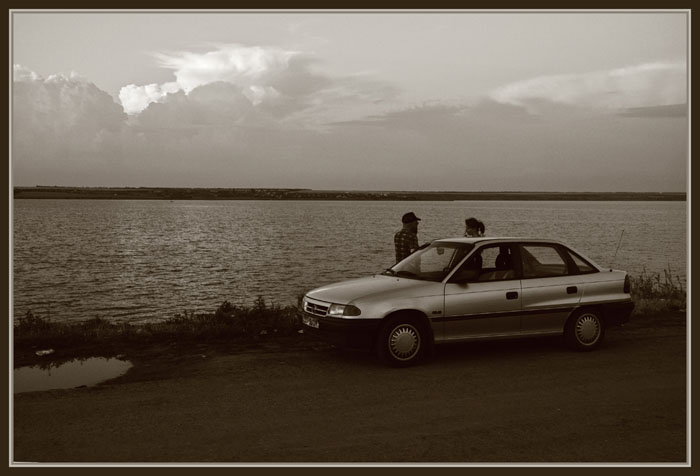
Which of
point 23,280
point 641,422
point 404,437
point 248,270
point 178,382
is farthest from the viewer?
point 248,270

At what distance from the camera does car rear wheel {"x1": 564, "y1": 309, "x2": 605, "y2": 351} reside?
9.98 metres

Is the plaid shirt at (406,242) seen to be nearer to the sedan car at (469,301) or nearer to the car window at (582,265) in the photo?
the sedan car at (469,301)

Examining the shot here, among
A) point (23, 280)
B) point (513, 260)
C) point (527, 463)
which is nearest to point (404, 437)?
point (527, 463)

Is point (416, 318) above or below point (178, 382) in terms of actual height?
above

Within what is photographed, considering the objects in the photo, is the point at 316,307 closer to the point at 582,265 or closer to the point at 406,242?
the point at 406,242

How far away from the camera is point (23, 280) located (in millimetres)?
28703

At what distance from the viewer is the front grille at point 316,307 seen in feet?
30.4

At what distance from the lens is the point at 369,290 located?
9336mm

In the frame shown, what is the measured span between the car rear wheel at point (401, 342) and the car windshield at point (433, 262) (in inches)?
33.8

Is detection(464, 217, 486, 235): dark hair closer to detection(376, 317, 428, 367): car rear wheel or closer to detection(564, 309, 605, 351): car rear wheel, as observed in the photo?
detection(564, 309, 605, 351): car rear wheel

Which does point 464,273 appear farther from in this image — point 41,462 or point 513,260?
point 41,462

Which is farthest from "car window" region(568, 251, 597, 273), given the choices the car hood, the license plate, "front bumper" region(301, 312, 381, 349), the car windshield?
the license plate

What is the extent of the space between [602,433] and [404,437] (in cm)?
178

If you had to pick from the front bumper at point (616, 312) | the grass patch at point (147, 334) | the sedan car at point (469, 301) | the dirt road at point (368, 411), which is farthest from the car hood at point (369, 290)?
the front bumper at point (616, 312)
